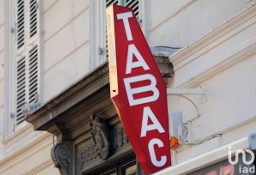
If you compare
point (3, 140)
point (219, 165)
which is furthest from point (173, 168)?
point (3, 140)

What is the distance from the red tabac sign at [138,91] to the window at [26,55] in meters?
4.44

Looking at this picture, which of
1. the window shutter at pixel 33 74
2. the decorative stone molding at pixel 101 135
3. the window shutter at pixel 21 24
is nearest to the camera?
the decorative stone molding at pixel 101 135

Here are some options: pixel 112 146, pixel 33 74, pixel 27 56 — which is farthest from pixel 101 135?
pixel 27 56

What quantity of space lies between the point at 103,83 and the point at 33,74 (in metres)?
3.71

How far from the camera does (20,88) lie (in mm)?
15070

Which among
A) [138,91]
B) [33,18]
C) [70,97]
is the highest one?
[33,18]

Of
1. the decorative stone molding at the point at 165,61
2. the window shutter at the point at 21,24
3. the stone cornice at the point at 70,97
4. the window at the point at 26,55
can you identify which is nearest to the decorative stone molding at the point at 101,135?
the stone cornice at the point at 70,97

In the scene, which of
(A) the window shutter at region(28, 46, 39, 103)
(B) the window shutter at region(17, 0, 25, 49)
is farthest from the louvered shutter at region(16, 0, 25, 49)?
(A) the window shutter at region(28, 46, 39, 103)

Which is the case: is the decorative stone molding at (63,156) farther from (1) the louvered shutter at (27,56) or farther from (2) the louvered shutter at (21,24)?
(2) the louvered shutter at (21,24)

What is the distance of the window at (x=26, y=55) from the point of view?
14531mm

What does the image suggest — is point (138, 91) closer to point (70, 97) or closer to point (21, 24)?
point (70, 97)

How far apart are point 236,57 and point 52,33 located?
204 inches

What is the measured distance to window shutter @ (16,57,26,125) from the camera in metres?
14.9

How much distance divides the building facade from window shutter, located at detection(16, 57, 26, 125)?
0.02 m
